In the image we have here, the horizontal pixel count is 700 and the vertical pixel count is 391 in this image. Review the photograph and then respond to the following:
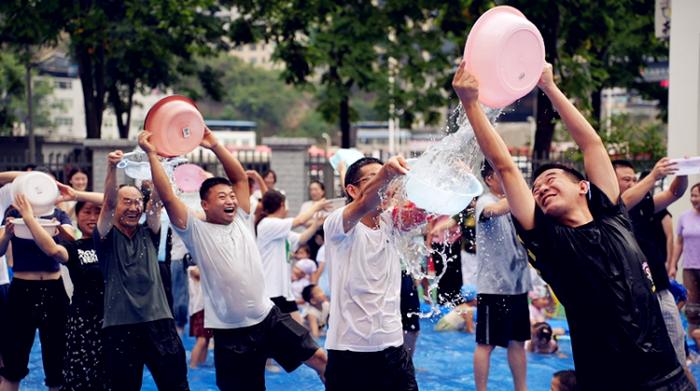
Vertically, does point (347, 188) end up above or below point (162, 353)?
above

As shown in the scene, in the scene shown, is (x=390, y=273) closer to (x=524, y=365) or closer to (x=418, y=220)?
(x=418, y=220)

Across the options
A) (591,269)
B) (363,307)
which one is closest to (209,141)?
(363,307)

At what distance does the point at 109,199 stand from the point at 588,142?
11.0 feet

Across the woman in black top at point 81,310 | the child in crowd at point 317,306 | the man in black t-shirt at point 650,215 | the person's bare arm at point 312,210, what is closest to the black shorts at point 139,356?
the woman in black top at point 81,310

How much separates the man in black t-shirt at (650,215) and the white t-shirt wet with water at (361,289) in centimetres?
192

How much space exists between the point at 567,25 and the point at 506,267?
12300mm

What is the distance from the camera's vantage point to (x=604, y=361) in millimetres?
4008

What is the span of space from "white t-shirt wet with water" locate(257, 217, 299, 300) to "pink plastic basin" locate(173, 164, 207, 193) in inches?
29.6

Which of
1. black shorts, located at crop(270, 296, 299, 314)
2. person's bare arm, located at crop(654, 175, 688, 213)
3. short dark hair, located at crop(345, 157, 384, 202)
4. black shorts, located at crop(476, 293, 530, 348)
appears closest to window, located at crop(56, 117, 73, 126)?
black shorts, located at crop(270, 296, 299, 314)

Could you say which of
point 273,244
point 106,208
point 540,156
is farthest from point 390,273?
point 540,156

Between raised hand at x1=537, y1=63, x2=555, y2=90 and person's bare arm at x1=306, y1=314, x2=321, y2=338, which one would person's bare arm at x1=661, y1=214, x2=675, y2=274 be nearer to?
person's bare arm at x1=306, y1=314, x2=321, y2=338

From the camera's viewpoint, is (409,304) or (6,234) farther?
(409,304)

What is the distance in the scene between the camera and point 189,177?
8953 mm

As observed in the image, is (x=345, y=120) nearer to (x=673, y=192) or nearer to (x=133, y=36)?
(x=133, y=36)
